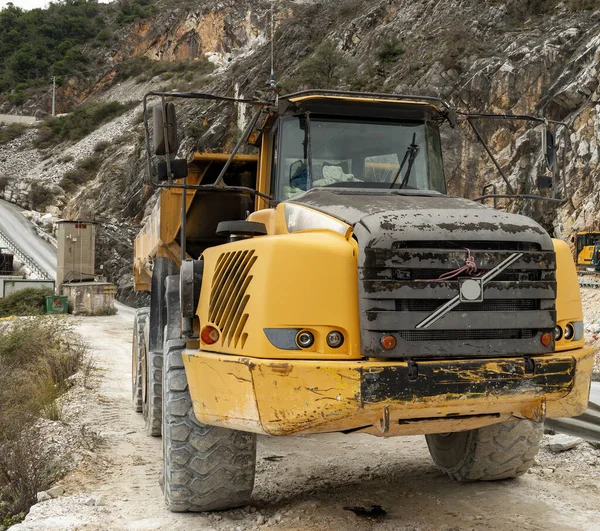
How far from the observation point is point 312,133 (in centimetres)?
509

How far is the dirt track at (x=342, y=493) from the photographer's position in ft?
15.3

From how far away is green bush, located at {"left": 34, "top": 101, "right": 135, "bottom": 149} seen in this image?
3243 inches

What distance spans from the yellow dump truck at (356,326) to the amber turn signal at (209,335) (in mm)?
11

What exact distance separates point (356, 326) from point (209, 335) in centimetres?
109

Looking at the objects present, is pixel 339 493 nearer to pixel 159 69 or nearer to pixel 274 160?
pixel 274 160

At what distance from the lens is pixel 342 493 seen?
5.36 m

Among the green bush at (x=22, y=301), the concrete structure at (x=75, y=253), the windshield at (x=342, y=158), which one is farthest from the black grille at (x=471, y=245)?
the concrete structure at (x=75, y=253)

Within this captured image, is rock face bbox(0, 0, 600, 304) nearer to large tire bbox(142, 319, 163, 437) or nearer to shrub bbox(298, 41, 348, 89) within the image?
shrub bbox(298, 41, 348, 89)

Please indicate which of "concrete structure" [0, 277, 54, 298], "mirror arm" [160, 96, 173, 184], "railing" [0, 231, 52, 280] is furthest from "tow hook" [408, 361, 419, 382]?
"railing" [0, 231, 52, 280]

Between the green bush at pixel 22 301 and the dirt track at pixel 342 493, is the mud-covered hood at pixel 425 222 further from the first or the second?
the green bush at pixel 22 301

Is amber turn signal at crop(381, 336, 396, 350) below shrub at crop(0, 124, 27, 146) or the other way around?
below

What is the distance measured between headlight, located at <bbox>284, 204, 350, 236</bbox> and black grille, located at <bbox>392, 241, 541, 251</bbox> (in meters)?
0.41

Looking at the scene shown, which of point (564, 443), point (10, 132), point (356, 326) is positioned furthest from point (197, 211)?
point (10, 132)

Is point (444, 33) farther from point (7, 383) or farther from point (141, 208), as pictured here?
point (7, 383)
